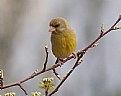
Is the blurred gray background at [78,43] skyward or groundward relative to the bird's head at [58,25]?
groundward

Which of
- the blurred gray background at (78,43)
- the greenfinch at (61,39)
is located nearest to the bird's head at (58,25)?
the greenfinch at (61,39)

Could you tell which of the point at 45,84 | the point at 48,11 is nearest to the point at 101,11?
the point at 48,11

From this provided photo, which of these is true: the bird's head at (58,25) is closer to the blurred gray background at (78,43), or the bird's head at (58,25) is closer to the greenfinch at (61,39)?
the greenfinch at (61,39)

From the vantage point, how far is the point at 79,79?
Result: 852cm

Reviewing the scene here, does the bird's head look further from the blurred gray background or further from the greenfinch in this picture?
the blurred gray background

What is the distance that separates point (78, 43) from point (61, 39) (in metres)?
5.42

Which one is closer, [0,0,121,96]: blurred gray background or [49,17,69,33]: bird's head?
[49,17,69,33]: bird's head

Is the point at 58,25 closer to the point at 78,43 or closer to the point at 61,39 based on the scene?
the point at 61,39

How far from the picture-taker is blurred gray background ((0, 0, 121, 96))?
25.7ft

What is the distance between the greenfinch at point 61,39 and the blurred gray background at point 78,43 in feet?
14.6

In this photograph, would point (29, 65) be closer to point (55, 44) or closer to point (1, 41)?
point (1, 41)

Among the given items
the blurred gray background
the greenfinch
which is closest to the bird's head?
the greenfinch

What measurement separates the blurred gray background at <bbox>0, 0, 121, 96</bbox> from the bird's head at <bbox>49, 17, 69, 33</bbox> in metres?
4.45

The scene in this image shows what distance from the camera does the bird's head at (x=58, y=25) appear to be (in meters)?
2.64
